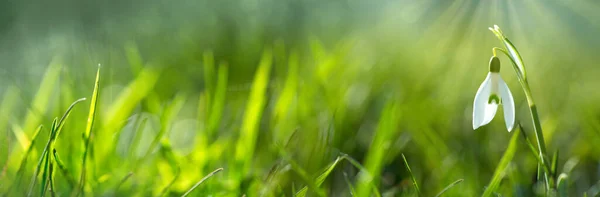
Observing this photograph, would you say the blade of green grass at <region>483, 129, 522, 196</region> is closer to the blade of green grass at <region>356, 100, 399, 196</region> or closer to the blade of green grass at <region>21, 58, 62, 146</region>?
the blade of green grass at <region>356, 100, 399, 196</region>

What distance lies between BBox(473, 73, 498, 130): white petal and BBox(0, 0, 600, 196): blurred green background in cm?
28

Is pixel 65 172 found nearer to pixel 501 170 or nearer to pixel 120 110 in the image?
pixel 120 110

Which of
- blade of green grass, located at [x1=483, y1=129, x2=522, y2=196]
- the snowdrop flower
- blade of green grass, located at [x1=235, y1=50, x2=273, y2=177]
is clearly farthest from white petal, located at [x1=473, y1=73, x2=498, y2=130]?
blade of green grass, located at [x1=235, y1=50, x2=273, y2=177]

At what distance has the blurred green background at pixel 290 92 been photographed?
1.44 m

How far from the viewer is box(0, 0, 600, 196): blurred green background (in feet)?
4.71

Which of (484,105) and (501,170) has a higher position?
(484,105)

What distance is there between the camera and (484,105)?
1072 mm

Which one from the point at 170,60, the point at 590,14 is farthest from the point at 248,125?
the point at 590,14

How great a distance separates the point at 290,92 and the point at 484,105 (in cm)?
74

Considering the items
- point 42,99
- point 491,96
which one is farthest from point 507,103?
point 42,99

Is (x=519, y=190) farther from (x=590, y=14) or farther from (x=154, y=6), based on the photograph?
(x=154, y=6)

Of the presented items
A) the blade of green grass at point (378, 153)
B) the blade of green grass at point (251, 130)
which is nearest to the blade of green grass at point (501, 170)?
the blade of green grass at point (378, 153)

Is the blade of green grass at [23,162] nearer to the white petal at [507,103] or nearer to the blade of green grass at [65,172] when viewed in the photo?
the blade of green grass at [65,172]

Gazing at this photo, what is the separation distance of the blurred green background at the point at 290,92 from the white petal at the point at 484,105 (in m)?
0.28
